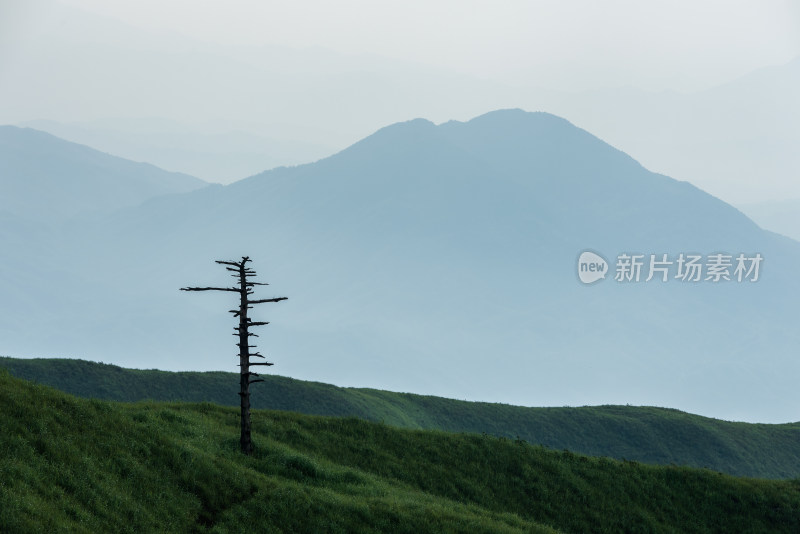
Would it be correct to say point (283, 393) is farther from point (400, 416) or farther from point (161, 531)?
point (161, 531)

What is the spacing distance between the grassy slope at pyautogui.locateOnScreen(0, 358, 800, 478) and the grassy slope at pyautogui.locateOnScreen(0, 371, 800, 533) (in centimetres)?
2825

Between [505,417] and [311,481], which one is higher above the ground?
[505,417]

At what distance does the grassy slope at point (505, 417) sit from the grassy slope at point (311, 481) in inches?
1112

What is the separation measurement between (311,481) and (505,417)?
56677 mm

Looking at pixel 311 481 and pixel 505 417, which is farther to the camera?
pixel 505 417

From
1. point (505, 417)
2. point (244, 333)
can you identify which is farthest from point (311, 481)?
point (505, 417)

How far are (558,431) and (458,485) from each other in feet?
150

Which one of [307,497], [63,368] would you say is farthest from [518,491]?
[63,368]

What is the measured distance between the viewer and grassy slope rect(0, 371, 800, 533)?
103 ft

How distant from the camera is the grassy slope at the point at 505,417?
82875mm

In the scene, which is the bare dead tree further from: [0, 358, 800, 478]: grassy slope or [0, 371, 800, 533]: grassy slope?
[0, 358, 800, 478]: grassy slope

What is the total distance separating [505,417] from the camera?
95.2 metres

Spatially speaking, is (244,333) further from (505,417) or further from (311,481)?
(505,417)

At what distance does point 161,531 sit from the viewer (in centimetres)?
3122
